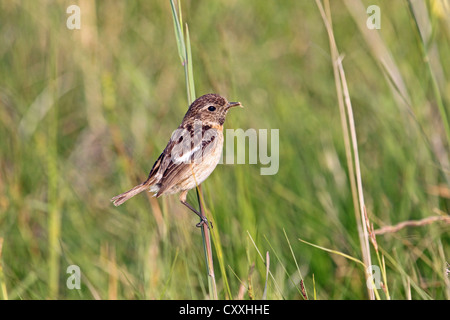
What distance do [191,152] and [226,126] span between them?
0.57 meters

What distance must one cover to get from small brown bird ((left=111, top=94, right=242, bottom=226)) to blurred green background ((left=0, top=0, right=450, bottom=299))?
10 centimetres

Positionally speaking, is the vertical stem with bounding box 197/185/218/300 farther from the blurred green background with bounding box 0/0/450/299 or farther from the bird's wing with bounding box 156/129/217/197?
the bird's wing with bounding box 156/129/217/197

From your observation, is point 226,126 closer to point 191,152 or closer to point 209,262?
point 191,152

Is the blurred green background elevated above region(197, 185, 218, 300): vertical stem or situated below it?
above

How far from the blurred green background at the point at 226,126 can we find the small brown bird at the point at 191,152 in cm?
10

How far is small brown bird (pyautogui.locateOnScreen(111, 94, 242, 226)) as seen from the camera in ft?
7.80

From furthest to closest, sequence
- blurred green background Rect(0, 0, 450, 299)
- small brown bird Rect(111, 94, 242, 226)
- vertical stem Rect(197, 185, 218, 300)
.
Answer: blurred green background Rect(0, 0, 450, 299)
small brown bird Rect(111, 94, 242, 226)
vertical stem Rect(197, 185, 218, 300)

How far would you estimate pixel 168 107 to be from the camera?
4.71 m

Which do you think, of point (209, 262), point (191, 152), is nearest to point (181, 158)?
point (191, 152)

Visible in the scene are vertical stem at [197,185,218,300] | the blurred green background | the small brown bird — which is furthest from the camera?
the blurred green background

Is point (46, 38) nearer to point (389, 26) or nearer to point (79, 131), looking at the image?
point (79, 131)

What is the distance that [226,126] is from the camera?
3.04 meters

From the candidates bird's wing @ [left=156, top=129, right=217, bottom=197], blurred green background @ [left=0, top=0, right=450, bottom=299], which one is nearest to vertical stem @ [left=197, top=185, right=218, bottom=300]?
blurred green background @ [left=0, top=0, right=450, bottom=299]

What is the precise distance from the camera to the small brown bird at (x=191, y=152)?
238 cm
